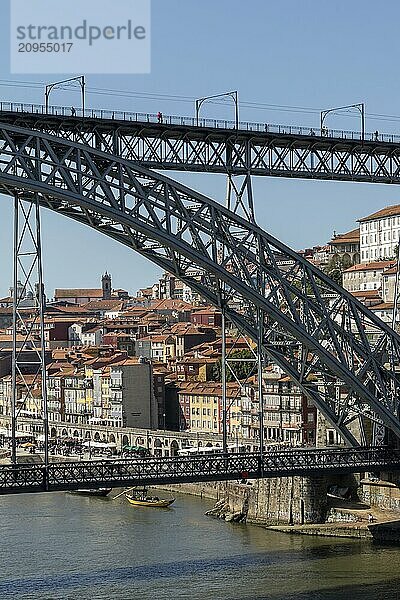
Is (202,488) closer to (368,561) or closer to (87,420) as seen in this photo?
(368,561)

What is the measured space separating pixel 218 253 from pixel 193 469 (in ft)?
19.5

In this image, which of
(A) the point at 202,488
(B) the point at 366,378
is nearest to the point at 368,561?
(B) the point at 366,378

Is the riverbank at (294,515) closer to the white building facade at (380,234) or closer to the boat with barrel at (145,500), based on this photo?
the boat with barrel at (145,500)

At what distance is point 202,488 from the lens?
187ft

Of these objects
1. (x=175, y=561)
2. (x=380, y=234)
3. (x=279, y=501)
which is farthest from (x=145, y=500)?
(x=380, y=234)

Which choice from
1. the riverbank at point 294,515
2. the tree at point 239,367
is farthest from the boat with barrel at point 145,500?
the tree at point 239,367

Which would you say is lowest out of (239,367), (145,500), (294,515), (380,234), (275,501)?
(294,515)

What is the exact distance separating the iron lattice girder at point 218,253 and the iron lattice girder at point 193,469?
3.76ft

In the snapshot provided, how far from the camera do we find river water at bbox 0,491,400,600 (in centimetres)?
3425

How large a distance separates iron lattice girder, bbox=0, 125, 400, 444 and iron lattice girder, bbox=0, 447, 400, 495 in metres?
1.15

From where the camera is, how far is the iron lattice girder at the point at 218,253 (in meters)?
34.3

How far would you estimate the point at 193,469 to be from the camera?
120 ft

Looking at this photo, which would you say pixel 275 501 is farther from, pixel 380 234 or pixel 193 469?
pixel 380 234

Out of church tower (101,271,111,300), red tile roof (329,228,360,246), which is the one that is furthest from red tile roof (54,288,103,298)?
red tile roof (329,228,360,246)
